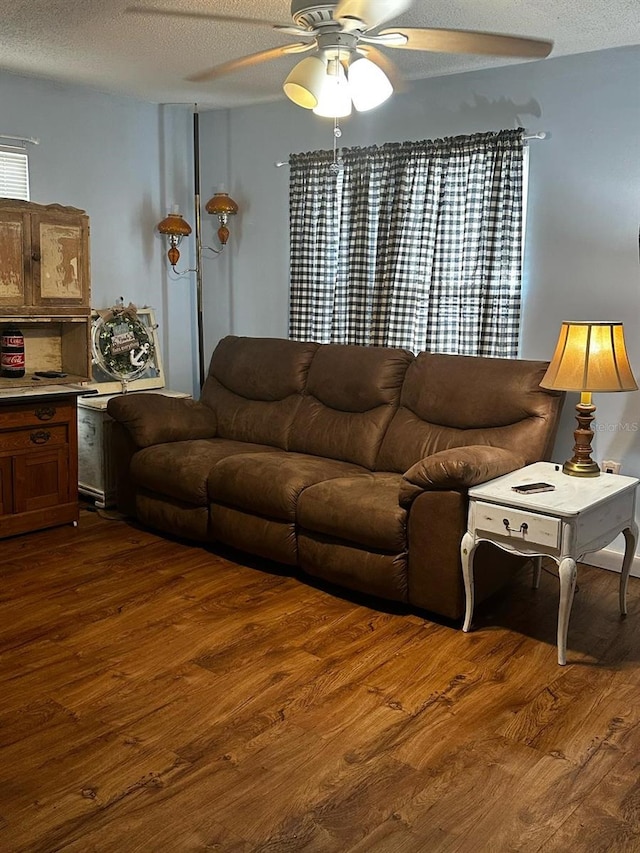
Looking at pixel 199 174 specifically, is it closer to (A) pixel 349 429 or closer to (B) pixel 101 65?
(B) pixel 101 65

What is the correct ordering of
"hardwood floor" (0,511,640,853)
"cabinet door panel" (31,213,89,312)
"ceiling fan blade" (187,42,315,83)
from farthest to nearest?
"cabinet door panel" (31,213,89,312)
"ceiling fan blade" (187,42,315,83)
"hardwood floor" (0,511,640,853)

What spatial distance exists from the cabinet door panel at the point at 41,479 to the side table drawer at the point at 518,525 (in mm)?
2414

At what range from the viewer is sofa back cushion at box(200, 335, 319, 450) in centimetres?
453

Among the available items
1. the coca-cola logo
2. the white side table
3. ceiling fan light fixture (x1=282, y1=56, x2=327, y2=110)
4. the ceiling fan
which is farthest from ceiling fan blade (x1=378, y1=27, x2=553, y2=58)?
the coca-cola logo

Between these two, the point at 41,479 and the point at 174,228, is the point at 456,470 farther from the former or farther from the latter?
the point at 174,228

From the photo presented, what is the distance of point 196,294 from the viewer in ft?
18.7

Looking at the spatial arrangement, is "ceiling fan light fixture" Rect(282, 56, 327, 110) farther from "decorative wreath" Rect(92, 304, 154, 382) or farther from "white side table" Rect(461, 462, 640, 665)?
"decorative wreath" Rect(92, 304, 154, 382)

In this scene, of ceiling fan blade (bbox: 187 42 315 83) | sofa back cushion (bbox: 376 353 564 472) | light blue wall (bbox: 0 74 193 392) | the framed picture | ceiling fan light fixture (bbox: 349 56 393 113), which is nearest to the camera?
ceiling fan light fixture (bbox: 349 56 393 113)

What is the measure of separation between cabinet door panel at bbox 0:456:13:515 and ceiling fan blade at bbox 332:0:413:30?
2744 mm

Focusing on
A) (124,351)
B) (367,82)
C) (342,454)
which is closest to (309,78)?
(367,82)

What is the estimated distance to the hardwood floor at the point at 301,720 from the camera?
2.06 m

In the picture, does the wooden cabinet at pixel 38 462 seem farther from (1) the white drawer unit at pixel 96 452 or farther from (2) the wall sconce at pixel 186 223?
(2) the wall sconce at pixel 186 223

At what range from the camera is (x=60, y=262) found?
4445 millimetres

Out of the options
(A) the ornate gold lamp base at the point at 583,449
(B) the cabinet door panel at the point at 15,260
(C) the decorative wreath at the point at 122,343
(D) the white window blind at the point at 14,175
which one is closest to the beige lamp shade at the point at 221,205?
(C) the decorative wreath at the point at 122,343
